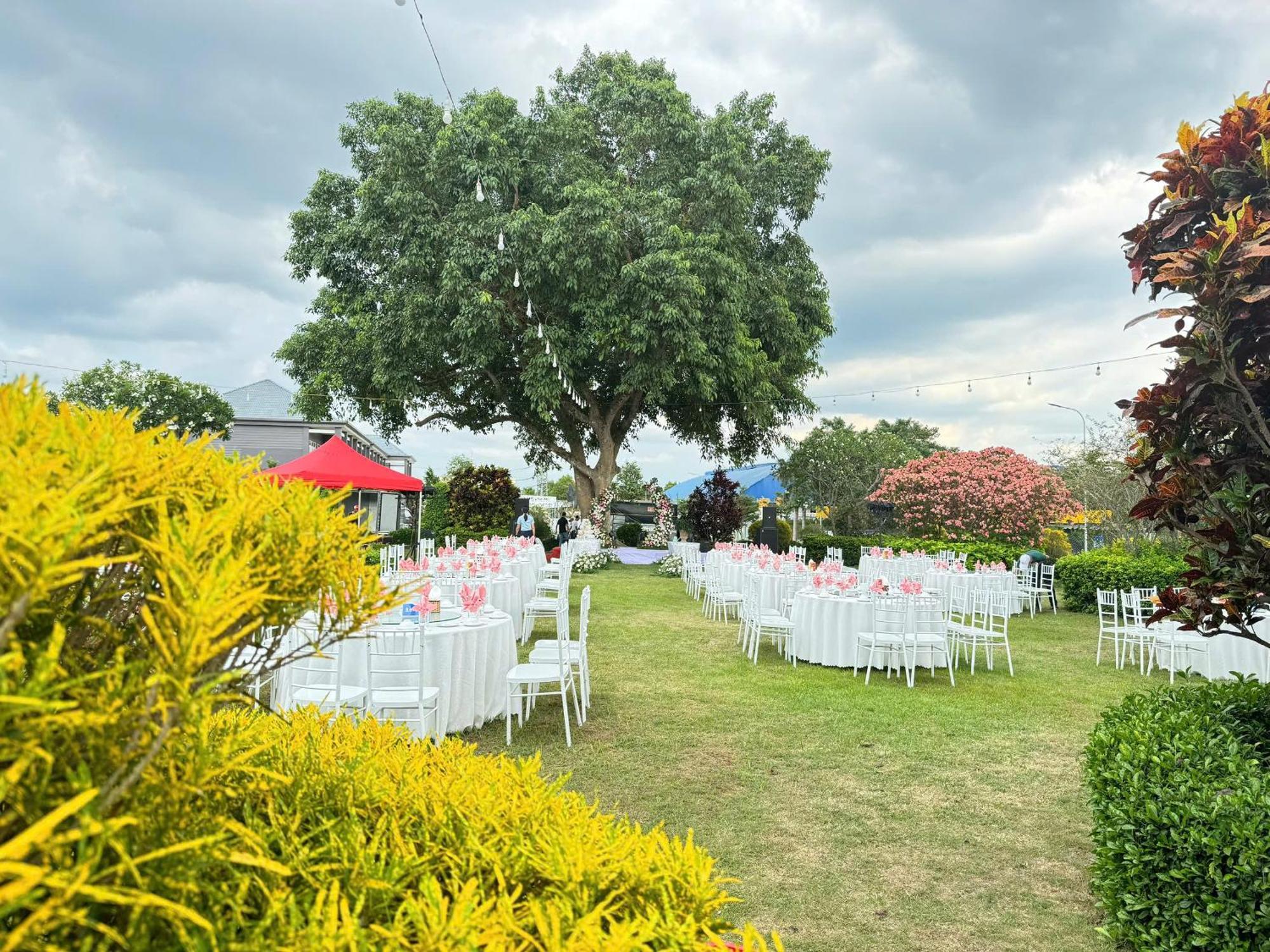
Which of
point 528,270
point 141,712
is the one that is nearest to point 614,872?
point 141,712

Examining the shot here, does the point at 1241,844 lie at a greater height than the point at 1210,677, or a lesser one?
greater

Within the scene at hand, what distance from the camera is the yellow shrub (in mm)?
663

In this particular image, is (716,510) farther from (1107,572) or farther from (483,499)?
(1107,572)

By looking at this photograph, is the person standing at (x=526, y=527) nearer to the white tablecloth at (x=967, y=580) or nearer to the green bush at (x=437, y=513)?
the green bush at (x=437, y=513)

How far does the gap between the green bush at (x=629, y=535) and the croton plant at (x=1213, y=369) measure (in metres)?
23.8

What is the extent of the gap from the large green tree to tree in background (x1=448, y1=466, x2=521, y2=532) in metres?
1.82

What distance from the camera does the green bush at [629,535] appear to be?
26.7m

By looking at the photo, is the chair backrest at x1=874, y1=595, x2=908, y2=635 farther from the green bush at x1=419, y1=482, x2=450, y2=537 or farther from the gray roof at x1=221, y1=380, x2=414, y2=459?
the gray roof at x1=221, y1=380, x2=414, y2=459

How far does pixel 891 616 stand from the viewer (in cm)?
773

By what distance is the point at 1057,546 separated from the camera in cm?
2033

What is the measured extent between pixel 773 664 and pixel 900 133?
28.2 ft

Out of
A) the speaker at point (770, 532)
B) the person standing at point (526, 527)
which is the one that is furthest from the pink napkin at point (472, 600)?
the speaker at point (770, 532)

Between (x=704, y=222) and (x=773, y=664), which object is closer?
(x=773, y=664)

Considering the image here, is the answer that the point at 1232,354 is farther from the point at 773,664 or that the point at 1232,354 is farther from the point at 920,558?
the point at 920,558
